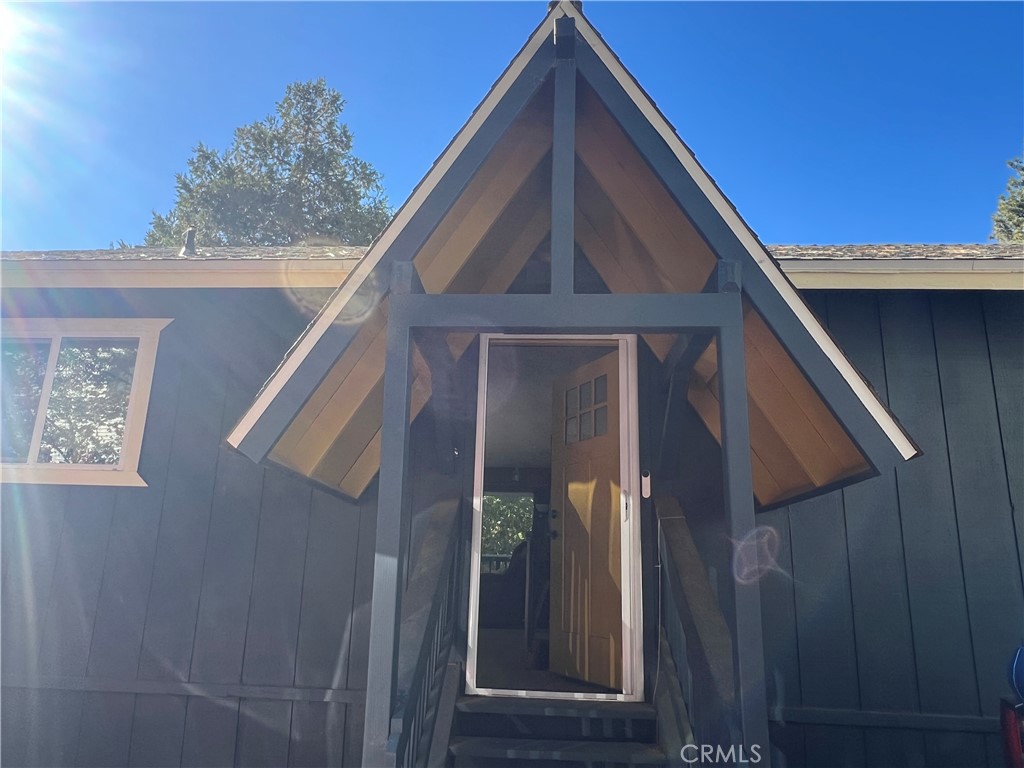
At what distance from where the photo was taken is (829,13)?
233 inches

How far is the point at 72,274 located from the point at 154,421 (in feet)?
3.68

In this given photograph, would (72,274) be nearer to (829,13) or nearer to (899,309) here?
(899,309)

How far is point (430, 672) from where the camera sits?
3.04 metres

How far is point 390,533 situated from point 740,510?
48.3 inches

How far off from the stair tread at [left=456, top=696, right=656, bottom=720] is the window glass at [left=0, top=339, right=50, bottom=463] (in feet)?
10.8

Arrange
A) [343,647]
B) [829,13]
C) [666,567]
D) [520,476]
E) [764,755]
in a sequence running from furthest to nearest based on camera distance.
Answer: [520,476] → [829,13] → [343,647] → [666,567] → [764,755]

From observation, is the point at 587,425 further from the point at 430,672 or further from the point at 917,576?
the point at 917,576

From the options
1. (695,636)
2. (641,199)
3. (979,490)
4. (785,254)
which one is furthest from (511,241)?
(979,490)

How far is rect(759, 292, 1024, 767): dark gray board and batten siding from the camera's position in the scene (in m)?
3.65

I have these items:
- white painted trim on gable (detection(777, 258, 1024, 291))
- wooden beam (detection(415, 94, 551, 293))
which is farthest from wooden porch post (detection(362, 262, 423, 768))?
white painted trim on gable (detection(777, 258, 1024, 291))

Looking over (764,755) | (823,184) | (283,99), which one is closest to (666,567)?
(764,755)

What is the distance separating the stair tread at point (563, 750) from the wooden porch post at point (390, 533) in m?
0.73

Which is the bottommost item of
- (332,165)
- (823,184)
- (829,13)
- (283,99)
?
(829,13)

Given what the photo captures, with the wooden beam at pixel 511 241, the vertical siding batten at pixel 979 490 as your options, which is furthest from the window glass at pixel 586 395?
the vertical siding batten at pixel 979 490
